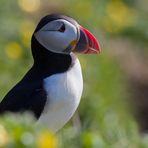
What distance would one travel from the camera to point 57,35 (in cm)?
501

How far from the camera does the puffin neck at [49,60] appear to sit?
4.98 meters

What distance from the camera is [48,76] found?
16.3ft

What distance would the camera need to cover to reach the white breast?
4859mm

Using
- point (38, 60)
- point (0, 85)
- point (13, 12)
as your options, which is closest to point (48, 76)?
point (38, 60)

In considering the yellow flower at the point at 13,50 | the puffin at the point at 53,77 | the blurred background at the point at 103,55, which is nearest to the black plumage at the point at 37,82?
the puffin at the point at 53,77

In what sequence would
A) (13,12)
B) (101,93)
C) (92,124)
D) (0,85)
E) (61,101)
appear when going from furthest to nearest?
(13,12), (101,93), (0,85), (92,124), (61,101)

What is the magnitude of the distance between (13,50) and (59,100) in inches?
103

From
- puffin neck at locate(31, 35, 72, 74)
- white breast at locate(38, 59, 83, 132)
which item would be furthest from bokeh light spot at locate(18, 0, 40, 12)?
white breast at locate(38, 59, 83, 132)

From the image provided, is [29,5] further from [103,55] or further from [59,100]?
[59,100]

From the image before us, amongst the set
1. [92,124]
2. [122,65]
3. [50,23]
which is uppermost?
[50,23]

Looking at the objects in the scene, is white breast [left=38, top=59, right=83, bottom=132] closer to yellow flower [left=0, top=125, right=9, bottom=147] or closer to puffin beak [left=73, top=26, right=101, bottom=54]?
puffin beak [left=73, top=26, right=101, bottom=54]

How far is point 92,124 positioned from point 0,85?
1.09 meters

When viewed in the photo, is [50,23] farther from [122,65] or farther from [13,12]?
[122,65]

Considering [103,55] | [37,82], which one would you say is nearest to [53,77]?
[37,82]
